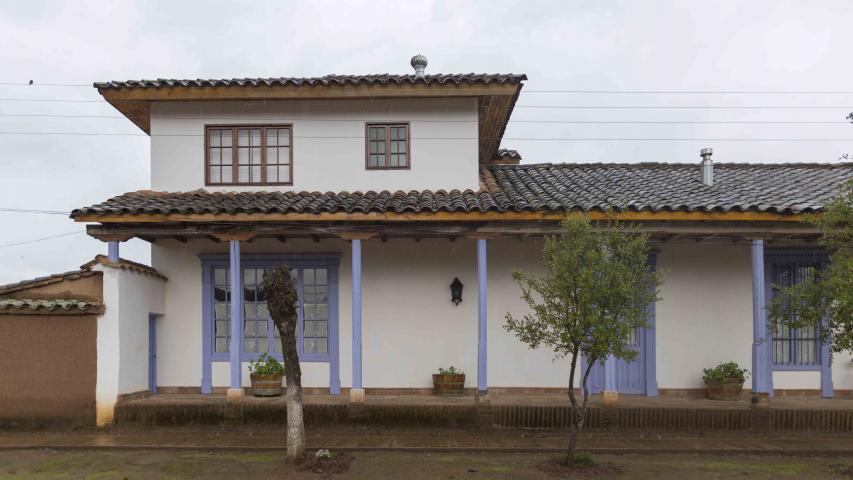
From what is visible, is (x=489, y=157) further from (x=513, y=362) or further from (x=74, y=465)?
(x=74, y=465)

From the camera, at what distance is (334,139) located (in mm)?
12297

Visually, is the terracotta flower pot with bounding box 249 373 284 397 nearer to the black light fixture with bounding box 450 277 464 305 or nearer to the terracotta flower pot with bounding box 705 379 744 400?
the black light fixture with bounding box 450 277 464 305

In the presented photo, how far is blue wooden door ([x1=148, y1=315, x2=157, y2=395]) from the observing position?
1170cm

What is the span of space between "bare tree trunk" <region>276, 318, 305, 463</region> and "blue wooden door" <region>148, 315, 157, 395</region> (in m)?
4.78

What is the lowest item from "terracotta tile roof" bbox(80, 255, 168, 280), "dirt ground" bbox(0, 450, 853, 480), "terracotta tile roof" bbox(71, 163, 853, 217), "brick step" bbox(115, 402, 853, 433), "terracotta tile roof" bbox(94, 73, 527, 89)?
"dirt ground" bbox(0, 450, 853, 480)

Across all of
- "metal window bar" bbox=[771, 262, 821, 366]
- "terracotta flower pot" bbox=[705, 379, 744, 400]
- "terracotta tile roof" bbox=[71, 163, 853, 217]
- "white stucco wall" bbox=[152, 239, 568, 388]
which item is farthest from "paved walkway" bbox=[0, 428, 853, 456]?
"terracotta tile roof" bbox=[71, 163, 853, 217]

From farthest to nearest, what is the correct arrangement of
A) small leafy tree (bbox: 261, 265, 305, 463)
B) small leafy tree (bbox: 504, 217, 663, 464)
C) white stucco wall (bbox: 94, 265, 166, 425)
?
white stucco wall (bbox: 94, 265, 166, 425) → small leafy tree (bbox: 261, 265, 305, 463) → small leafy tree (bbox: 504, 217, 663, 464)

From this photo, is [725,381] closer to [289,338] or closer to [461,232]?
[461,232]

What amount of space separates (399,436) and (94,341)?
5.07 meters

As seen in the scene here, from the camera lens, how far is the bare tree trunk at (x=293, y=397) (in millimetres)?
8094

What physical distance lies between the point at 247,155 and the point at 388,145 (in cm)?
275

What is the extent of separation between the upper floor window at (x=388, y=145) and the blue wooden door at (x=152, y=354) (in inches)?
197

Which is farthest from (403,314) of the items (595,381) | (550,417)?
(595,381)

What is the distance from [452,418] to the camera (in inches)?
390
